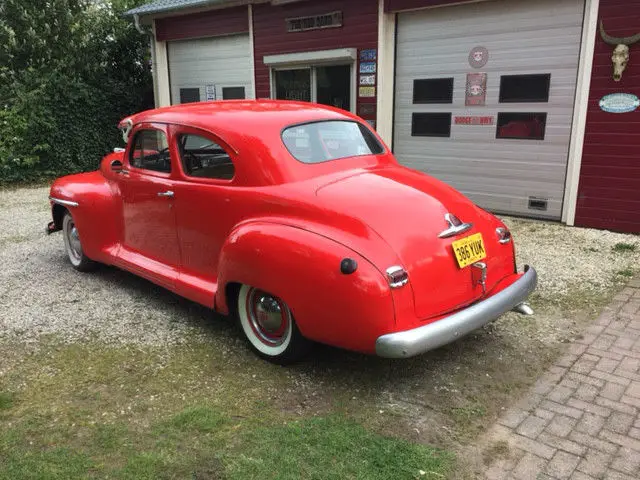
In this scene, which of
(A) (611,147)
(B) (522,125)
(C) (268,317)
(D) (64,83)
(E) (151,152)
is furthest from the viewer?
(D) (64,83)

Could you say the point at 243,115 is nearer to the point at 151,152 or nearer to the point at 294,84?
the point at 151,152

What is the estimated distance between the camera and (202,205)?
13.0ft

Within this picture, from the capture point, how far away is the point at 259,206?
3.62m

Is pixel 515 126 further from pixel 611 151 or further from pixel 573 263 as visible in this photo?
pixel 573 263

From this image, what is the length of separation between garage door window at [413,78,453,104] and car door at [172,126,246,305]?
524 centimetres

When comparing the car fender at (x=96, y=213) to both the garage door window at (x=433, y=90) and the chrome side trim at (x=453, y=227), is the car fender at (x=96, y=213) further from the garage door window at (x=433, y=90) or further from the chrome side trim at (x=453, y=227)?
the garage door window at (x=433, y=90)

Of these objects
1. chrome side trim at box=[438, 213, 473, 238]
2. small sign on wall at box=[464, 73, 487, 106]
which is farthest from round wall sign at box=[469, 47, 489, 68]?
chrome side trim at box=[438, 213, 473, 238]

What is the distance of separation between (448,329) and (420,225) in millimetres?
650

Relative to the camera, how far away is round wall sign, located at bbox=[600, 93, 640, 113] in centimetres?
668

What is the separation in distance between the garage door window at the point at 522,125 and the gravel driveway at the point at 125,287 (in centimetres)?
123

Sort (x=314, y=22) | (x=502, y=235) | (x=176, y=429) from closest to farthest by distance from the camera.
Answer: (x=176, y=429) < (x=502, y=235) < (x=314, y=22)

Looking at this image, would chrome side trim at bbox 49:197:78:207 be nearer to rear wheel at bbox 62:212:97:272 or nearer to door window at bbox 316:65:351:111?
rear wheel at bbox 62:212:97:272

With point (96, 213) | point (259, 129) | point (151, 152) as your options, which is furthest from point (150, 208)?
point (259, 129)

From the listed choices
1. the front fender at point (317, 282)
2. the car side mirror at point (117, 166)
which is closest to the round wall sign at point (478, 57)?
the car side mirror at point (117, 166)
